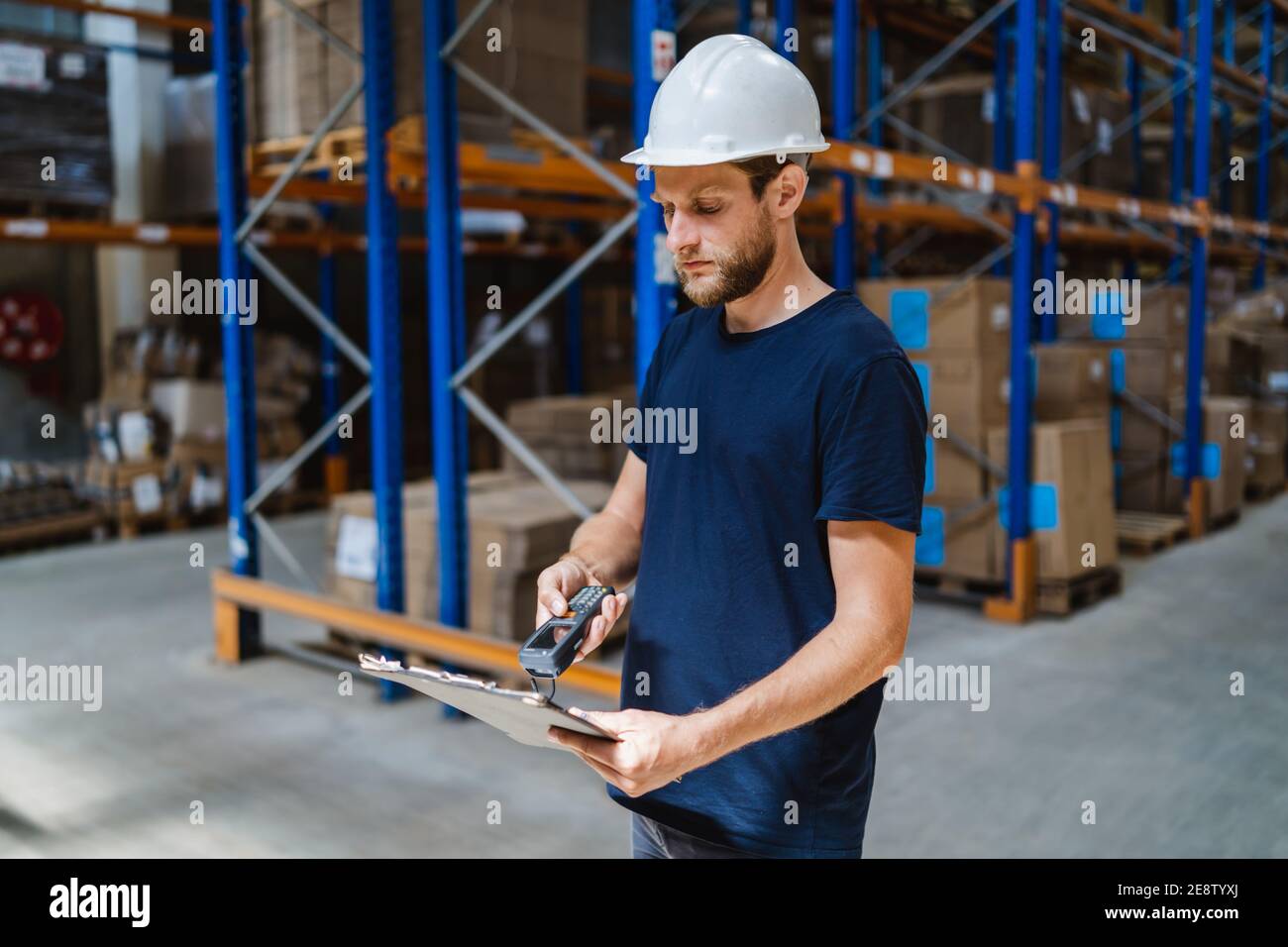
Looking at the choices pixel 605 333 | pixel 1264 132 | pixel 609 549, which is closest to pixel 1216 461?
pixel 1264 132

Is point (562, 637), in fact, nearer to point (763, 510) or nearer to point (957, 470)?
point (763, 510)

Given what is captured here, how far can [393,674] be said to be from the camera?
4.89 feet

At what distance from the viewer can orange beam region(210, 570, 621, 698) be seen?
14.2 feet

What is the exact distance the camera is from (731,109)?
5.31 ft

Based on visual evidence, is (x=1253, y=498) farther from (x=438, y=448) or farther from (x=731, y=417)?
(x=731, y=417)

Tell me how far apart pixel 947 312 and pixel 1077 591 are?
1.78 meters

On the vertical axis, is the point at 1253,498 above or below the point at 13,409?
below

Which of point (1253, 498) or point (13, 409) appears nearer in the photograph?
point (13, 409)

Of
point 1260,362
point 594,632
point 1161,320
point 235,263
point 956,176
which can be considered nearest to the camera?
point 594,632

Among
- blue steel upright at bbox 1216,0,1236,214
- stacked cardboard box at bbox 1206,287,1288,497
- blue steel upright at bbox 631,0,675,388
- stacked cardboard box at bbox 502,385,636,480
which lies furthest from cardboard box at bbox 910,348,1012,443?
Result: blue steel upright at bbox 1216,0,1236,214

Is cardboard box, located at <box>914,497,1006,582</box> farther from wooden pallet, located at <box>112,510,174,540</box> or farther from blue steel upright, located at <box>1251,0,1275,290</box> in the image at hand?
blue steel upright, located at <box>1251,0,1275,290</box>

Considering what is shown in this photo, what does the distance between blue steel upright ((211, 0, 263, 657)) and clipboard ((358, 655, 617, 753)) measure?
183 inches

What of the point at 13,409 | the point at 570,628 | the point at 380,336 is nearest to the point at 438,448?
the point at 380,336
